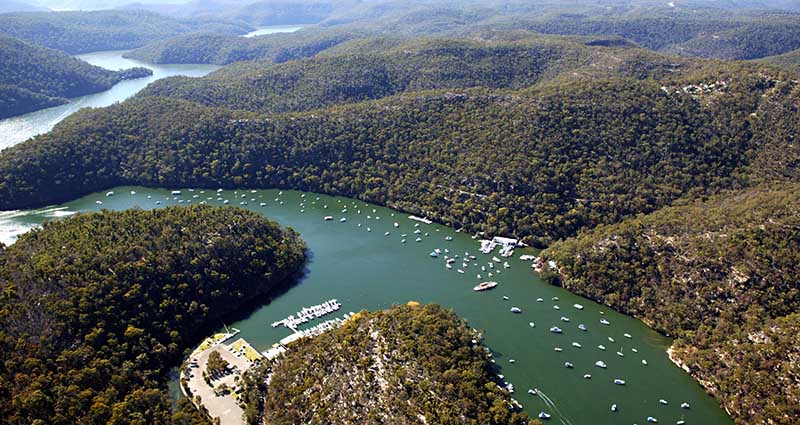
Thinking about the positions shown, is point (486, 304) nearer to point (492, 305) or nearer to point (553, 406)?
point (492, 305)

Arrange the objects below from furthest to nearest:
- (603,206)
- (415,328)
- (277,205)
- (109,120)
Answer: (109,120) < (277,205) < (603,206) < (415,328)

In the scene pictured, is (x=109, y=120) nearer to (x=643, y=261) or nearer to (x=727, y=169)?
(x=643, y=261)

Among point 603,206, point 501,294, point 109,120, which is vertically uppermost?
point 109,120

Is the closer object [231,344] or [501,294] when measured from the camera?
[231,344]

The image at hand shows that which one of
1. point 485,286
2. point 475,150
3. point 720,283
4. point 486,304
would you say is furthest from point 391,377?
point 475,150

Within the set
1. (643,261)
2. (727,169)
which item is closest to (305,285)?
(643,261)

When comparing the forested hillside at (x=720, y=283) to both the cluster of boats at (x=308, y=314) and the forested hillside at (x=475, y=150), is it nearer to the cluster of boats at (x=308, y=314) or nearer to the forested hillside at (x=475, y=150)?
the forested hillside at (x=475, y=150)

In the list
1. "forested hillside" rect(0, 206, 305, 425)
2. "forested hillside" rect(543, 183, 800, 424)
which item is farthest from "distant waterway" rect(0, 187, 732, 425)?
"forested hillside" rect(0, 206, 305, 425)
